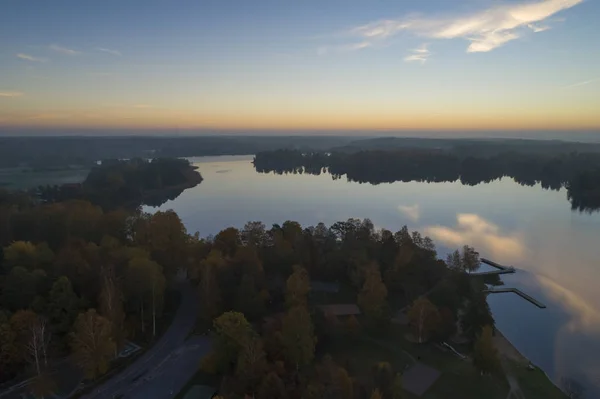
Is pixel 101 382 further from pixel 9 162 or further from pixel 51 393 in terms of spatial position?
pixel 9 162

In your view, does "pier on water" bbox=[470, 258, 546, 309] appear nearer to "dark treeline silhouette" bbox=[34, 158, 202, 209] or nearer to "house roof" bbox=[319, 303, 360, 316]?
"house roof" bbox=[319, 303, 360, 316]

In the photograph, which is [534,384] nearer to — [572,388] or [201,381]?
[572,388]

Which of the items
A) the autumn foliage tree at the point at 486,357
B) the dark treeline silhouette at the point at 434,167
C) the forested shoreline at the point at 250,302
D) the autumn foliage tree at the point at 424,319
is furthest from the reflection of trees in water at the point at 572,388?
the dark treeline silhouette at the point at 434,167

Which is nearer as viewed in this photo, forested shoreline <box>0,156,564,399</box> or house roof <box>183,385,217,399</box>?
house roof <box>183,385,217,399</box>

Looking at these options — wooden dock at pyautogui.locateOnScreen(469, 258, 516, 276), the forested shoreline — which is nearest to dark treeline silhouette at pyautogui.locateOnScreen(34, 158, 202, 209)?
the forested shoreline

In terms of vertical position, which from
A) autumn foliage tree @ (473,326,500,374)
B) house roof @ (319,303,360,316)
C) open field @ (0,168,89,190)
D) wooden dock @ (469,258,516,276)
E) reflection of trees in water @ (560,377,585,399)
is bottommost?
reflection of trees in water @ (560,377,585,399)

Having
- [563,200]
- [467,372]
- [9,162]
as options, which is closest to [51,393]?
[467,372]

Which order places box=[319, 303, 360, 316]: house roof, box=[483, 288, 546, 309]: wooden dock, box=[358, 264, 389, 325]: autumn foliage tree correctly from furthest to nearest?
box=[483, 288, 546, 309]: wooden dock
box=[319, 303, 360, 316]: house roof
box=[358, 264, 389, 325]: autumn foliage tree
